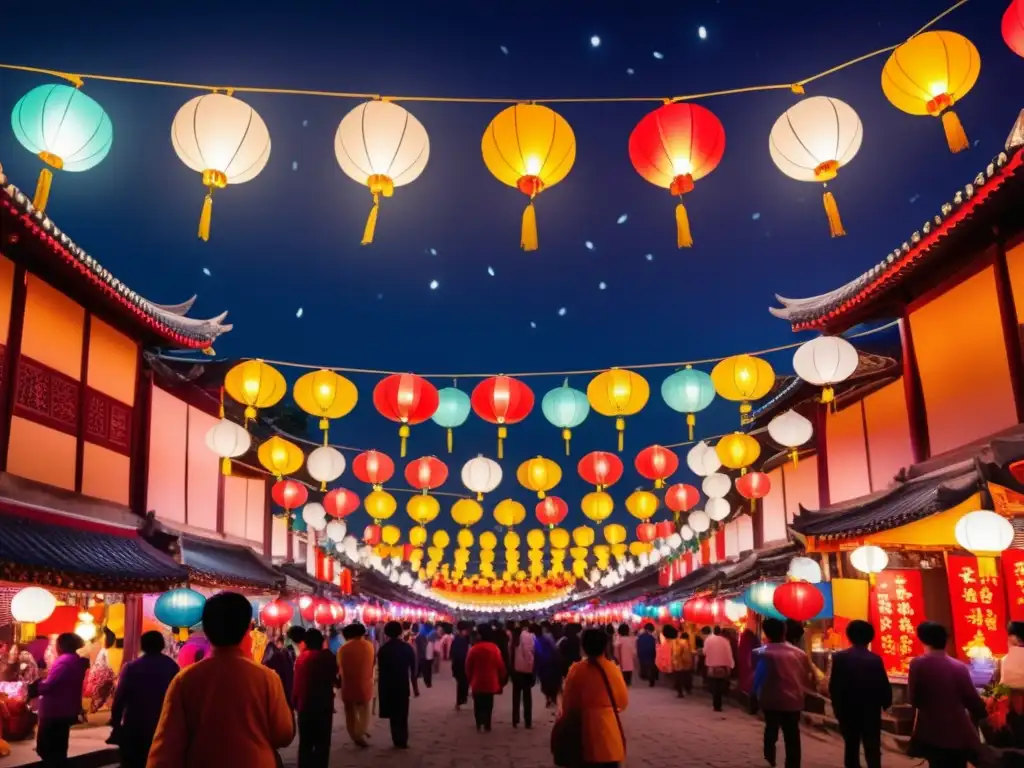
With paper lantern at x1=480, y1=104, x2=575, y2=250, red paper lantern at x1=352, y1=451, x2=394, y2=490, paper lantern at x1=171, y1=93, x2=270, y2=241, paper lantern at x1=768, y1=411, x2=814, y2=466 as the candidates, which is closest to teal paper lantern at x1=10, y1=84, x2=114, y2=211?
paper lantern at x1=171, y1=93, x2=270, y2=241

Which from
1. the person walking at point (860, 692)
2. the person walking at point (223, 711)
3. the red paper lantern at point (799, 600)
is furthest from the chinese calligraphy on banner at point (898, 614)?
the person walking at point (223, 711)

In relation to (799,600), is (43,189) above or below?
above

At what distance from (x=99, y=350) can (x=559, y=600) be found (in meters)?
72.8

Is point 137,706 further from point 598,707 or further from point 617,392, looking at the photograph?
point 617,392

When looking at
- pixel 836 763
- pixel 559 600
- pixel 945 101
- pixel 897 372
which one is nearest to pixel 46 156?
pixel 945 101

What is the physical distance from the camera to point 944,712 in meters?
6.57

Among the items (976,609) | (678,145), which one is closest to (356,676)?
(678,145)

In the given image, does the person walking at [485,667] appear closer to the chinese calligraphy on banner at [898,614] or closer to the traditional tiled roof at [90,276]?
the chinese calligraphy on banner at [898,614]

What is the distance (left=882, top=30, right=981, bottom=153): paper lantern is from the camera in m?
7.35

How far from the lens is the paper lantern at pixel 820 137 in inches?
306

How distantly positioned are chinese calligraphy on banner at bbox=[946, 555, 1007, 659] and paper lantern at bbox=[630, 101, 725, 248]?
7930mm

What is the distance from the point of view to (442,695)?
22.6 m

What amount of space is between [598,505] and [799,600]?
945 centimetres

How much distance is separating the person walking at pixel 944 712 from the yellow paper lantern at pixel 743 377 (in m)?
6.53
